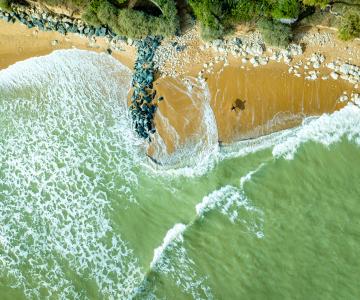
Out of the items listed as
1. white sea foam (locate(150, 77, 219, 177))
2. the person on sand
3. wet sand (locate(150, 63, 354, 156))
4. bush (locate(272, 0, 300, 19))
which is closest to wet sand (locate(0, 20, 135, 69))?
wet sand (locate(150, 63, 354, 156))

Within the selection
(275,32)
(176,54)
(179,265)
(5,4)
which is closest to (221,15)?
(275,32)

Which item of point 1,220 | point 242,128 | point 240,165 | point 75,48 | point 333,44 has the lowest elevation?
point 1,220

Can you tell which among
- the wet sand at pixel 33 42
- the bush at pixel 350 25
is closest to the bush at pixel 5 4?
the wet sand at pixel 33 42

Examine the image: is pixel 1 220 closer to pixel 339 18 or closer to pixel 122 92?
pixel 122 92

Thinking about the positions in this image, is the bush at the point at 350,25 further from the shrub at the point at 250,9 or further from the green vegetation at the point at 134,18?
the green vegetation at the point at 134,18

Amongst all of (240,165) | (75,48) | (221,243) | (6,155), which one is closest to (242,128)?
(240,165)

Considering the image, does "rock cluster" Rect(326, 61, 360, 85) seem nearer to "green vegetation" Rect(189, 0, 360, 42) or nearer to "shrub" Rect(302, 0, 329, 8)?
"green vegetation" Rect(189, 0, 360, 42)
